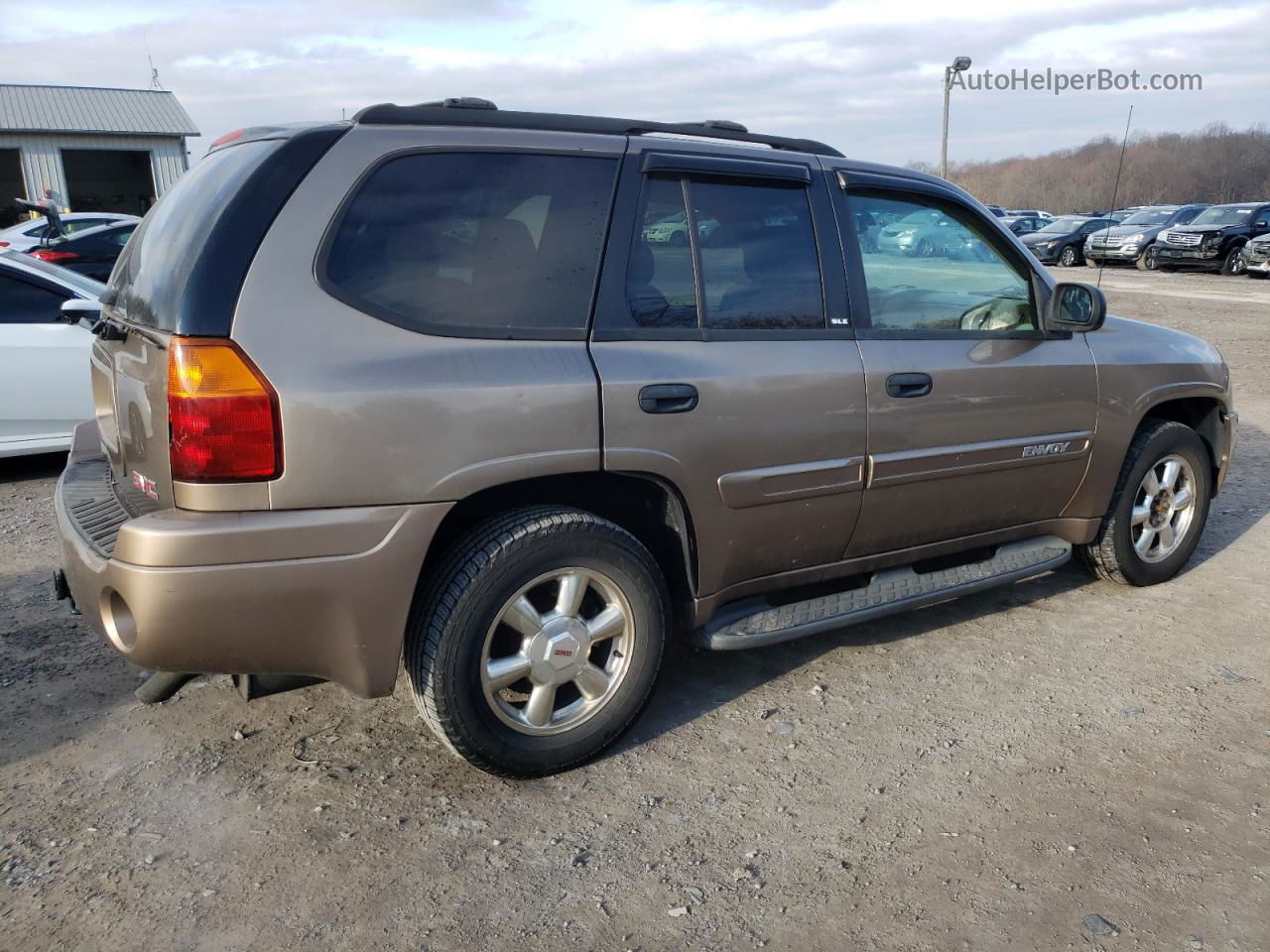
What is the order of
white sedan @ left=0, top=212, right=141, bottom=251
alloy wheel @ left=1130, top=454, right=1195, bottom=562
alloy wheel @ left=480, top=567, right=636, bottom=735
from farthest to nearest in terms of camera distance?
white sedan @ left=0, top=212, right=141, bottom=251 < alloy wheel @ left=1130, top=454, right=1195, bottom=562 < alloy wheel @ left=480, top=567, right=636, bottom=735

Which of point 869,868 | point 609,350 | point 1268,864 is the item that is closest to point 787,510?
point 609,350

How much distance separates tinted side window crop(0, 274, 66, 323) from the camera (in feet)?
20.8

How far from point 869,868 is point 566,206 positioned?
2015 millimetres

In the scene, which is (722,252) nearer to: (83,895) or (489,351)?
(489,351)

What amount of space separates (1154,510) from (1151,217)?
29.7 metres

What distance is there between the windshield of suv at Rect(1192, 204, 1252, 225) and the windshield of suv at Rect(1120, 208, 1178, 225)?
333 centimetres

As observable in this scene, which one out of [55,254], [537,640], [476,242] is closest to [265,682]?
[537,640]

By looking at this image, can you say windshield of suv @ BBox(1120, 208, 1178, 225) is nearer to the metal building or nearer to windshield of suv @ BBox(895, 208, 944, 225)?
the metal building

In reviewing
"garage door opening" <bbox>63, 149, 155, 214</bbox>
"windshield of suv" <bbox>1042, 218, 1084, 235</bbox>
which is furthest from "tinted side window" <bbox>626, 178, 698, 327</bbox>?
"garage door opening" <bbox>63, 149, 155, 214</bbox>

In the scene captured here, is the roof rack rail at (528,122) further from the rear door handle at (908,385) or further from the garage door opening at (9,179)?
the garage door opening at (9,179)

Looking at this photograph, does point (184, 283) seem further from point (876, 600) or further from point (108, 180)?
point (108, 180)

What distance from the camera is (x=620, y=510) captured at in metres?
3.45

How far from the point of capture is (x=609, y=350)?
3.09 metres

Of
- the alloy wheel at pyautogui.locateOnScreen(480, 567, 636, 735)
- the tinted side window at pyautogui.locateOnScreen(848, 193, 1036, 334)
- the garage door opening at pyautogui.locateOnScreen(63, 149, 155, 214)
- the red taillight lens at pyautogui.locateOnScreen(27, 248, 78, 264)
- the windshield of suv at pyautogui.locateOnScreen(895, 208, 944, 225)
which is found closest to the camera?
the alloy wheel at pyautogui.locateOnScreen(480, 567, 636, 735)
